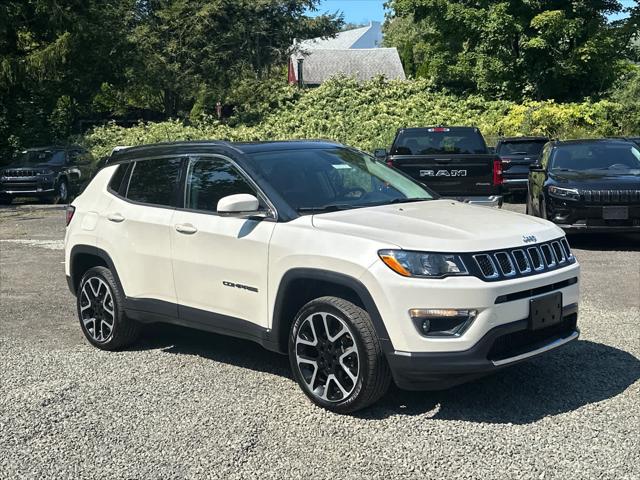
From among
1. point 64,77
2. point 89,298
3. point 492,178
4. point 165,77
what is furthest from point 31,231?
point 165,77

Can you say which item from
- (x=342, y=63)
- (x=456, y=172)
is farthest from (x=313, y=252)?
(x=342, y=63)

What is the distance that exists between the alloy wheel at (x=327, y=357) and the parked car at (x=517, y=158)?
48.9ft

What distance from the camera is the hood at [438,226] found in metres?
4.58

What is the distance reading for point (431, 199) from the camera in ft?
19.8

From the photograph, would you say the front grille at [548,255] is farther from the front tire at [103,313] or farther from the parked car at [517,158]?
the parked car at [517,158]

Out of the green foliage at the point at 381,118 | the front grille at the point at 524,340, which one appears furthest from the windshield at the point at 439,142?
the front grille at the point at 524,340

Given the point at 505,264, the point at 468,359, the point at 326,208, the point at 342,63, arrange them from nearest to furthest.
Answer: the point at 468,359
the point at 505,264
the point at 326,208
the point at 342,63

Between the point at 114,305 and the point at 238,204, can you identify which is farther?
the point at 114,305

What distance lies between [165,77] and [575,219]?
3079cm

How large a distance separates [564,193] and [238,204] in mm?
7433

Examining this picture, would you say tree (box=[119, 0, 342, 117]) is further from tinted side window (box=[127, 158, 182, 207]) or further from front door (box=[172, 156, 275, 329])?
front door (box=[172, 156, 275, 329])

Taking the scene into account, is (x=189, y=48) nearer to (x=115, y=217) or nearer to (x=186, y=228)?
(x=115, y=217)

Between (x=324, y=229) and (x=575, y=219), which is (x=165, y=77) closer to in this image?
(x=575, y=219)

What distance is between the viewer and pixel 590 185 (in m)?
11.3
